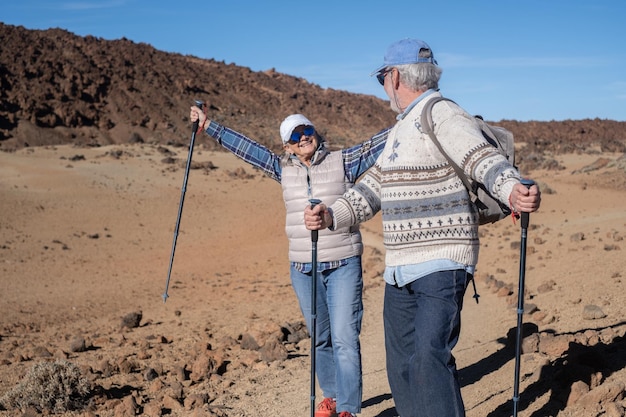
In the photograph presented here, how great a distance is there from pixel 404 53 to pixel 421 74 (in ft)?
0.38

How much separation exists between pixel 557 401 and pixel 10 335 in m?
6.65

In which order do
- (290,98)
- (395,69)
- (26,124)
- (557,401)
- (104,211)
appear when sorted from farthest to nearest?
(290,98) → (26,124) → (104,211) → (557,401) → (395,69)

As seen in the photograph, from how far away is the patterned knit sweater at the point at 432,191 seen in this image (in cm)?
294

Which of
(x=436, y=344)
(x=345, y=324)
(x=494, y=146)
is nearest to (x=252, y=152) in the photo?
(x=345, y=324)

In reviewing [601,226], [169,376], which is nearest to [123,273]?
[169,376]

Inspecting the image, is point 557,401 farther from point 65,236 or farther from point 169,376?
point 65,236

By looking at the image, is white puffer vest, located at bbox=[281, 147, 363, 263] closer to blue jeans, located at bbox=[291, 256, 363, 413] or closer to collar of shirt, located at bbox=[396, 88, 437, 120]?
blue jeans, located at bbox=[291, 256, 363, 413]

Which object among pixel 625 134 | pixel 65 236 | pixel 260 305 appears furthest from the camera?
pixel 625 134

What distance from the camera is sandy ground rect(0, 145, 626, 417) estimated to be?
5.56 metres

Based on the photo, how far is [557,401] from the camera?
4.26 metres

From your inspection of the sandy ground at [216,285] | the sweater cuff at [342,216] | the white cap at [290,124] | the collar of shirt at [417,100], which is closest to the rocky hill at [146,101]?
the sandy ground at [216,285]

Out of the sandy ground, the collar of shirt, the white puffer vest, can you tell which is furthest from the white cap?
the sandy ground

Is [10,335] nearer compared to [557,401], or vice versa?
[557,401]

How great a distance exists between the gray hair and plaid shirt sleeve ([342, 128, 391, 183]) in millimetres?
982
